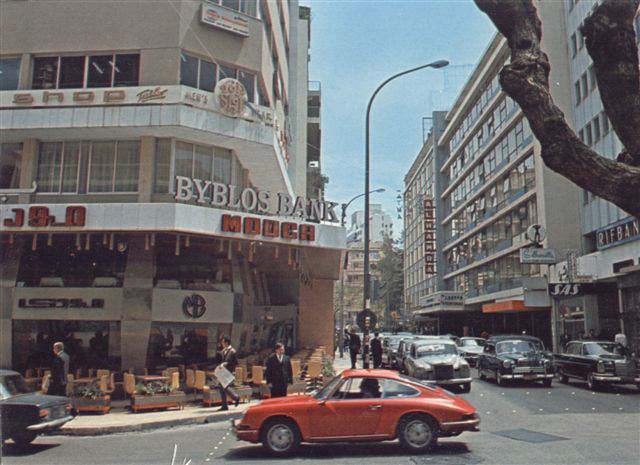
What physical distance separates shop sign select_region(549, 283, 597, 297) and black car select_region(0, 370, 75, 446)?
1009 inches

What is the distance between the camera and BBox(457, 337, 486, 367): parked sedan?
29.0 m

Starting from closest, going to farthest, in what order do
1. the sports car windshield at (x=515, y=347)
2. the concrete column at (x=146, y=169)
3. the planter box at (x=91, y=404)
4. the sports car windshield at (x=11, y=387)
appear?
the sports car windshield at (x=11, y=387), the planter box at (x=91, y=404), the concrete column at (x=146, y=169), the sports car windshield at (x=515, y=347)

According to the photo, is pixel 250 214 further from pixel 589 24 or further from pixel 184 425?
pixel 589 24

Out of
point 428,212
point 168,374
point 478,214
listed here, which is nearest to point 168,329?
point 168,374

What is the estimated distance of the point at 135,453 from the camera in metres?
9.32

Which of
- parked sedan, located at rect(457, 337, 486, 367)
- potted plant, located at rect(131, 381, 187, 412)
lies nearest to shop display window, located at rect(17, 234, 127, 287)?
potted plant, located at rect(131, 381, 187, 412)

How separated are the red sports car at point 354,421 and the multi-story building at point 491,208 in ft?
92.7

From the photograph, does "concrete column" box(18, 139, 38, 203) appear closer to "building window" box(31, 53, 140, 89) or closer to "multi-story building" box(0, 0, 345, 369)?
"multi-story building" box(0, 0, 345, 369)

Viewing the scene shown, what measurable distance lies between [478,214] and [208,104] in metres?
38.1

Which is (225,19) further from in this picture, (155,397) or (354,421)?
(354,421)

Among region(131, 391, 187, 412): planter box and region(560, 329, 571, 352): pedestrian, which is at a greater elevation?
region(560, 329, 571, 352): pedestrian

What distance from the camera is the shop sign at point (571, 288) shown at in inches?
1145

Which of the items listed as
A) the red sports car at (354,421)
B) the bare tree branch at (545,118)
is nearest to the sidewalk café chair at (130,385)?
the red sports car at (354,421)

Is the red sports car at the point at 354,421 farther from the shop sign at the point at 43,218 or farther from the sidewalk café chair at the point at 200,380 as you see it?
the shop sign at the point at 43,218
